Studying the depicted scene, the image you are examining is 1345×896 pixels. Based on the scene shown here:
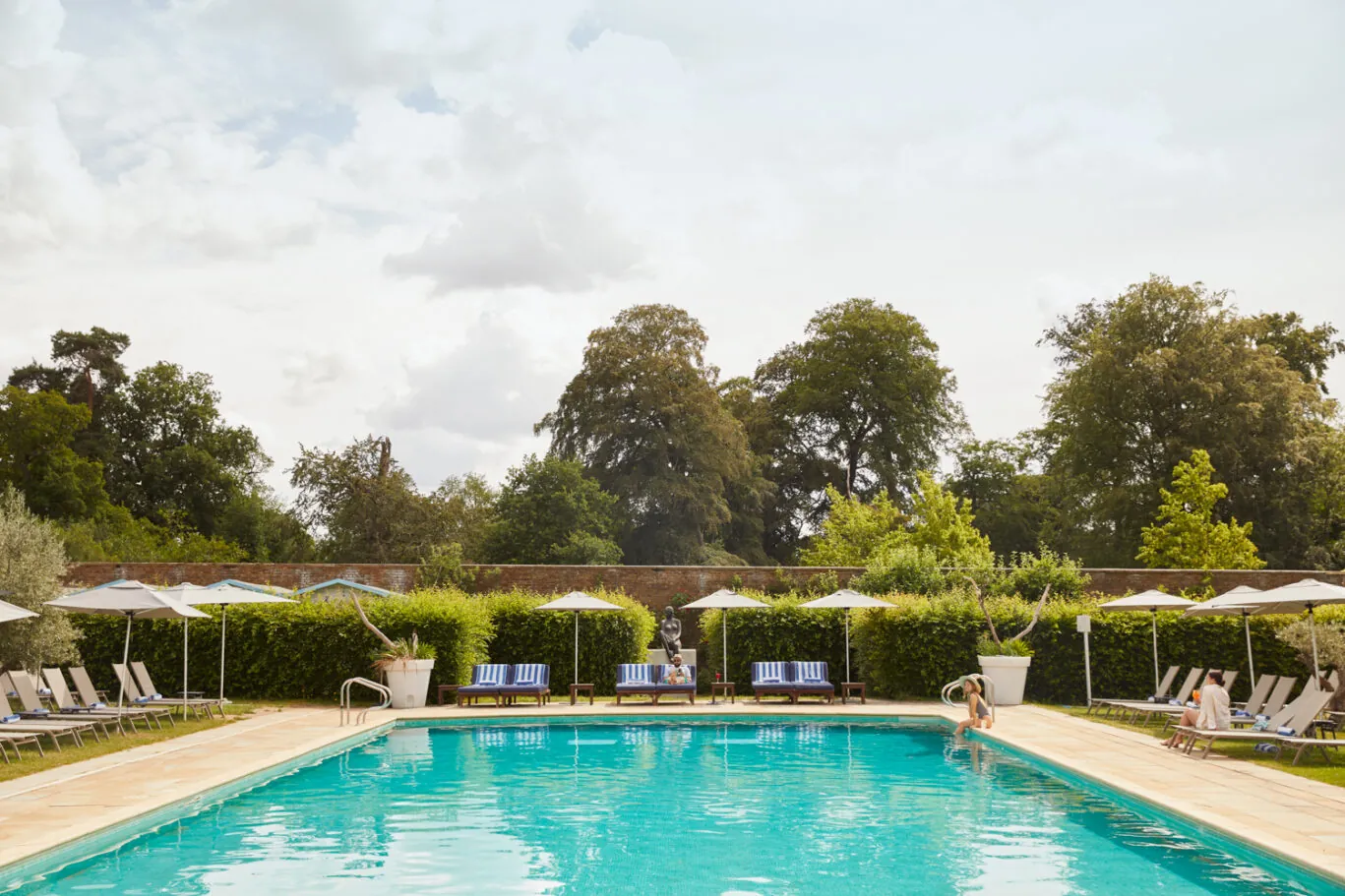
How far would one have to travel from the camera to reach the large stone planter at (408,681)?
18.7 m

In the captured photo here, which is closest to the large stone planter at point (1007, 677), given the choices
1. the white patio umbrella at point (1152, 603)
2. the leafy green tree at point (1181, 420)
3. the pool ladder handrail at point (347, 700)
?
the white patio umbrella at point (1152, 603)

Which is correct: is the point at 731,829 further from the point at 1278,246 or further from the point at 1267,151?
the point at 1278,246

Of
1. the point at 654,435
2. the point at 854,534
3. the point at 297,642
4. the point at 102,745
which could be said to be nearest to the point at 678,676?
the point at 297,642

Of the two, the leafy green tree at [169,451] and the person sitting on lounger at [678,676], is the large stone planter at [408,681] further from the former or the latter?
the leafy green tree at [169,451]

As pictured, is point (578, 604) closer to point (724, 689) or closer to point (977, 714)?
point (724, 689)

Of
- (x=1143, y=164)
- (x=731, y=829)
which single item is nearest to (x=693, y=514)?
(x=1143, y=164)

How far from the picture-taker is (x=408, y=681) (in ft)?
61.9

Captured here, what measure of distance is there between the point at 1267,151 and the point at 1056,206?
323 centimetres

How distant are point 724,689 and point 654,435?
1871 centimetres

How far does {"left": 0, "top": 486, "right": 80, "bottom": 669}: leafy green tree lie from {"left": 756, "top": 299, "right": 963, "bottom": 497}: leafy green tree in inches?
1160

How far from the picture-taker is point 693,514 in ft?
123

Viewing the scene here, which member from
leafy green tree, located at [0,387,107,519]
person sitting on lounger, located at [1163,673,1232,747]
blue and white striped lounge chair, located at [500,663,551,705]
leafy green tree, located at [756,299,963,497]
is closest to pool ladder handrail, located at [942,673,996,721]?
person sitting on lounger, located at [1163,673,1232,747]

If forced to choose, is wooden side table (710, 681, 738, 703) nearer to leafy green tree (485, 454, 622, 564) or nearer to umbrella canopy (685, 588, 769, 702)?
umbrella canopy (685, 588, 769, 702)

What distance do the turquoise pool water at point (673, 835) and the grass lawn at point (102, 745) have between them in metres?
1.59
